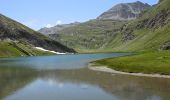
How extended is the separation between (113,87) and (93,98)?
12867 millimetres

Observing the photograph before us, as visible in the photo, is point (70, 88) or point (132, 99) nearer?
point (132, 99)

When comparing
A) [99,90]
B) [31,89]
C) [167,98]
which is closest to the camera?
[167,98]

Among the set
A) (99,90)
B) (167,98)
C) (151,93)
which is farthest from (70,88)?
(167,98)

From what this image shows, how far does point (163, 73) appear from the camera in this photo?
77.9 m

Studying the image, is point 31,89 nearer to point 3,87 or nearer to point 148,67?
point 3,87

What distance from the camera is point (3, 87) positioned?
2709 inches

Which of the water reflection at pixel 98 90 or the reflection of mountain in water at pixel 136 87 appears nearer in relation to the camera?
the reflection of mountain in water at pixel 136 87

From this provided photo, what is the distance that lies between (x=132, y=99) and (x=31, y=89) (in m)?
23.4

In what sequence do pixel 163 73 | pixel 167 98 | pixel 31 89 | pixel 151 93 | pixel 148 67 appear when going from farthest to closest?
pixel 148 67 → pixel 163 73 → pixel 31 89 → pixel 151 93 → pixel 167 98

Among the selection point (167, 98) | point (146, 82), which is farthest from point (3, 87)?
point (167, 98)

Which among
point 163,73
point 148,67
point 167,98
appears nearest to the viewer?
point 167,98

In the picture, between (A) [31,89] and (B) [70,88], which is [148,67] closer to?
(B) [70,88]

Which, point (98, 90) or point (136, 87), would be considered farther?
point (136, 87)

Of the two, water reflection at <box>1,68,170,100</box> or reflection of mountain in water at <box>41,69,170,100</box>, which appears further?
water reflection at <box>1,68,170,100</box>
